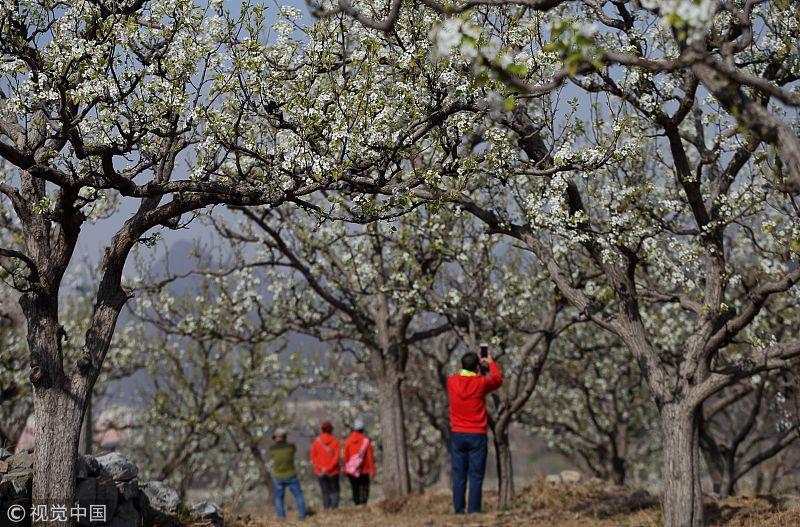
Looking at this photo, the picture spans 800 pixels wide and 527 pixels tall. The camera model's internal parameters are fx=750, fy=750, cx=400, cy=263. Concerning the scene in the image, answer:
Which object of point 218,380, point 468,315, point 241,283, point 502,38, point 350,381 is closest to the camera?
point 502,38

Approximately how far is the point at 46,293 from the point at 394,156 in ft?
15.0

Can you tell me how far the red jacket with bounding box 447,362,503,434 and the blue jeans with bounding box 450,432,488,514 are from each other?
6.3 inches

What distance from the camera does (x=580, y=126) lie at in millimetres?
11773

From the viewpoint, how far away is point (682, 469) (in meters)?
10.2

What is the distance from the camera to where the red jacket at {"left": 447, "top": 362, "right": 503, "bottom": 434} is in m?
13.0

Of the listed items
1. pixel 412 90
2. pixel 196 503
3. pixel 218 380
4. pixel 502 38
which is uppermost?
pixel 502 38

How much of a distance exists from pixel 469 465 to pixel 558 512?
5.70ft

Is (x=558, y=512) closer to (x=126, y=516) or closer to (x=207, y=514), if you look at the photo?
(x=207, y=514)

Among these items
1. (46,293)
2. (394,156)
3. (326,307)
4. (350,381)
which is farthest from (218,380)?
(394,156)

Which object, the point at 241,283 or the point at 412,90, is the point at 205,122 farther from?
the point at 241,283

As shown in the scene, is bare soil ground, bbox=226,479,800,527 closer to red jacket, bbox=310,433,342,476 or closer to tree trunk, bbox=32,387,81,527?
red jacket, bbox=310,433,342,476

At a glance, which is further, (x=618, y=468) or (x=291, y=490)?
(x=618, y=468)

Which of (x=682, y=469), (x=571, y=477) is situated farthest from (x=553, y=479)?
(x=682, y=469)

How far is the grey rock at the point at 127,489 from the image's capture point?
10.1 m
